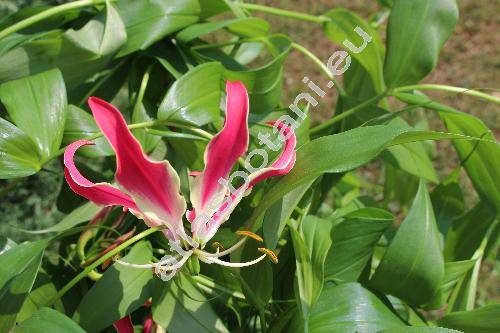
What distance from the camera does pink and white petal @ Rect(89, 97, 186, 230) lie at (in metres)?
0.44

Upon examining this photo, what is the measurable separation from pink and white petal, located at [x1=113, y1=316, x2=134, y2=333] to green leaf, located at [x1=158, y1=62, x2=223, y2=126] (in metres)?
0.19

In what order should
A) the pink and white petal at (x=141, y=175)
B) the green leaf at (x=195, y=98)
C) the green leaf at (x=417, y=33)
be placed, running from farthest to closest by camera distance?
the green leaf at (x=417, y=33) < the green leaf at (x=195, y=98) < the pink and white petal at (x=141, y=175)

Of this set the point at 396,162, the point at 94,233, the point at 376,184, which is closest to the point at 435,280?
the point at 396,162

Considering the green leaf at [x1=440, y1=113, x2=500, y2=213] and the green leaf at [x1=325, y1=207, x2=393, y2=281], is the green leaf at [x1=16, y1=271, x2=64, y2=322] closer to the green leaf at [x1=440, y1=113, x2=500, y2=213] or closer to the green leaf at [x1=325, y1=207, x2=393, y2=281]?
the green leaf at [x1=325, y1=207, x2=393, y2=281]

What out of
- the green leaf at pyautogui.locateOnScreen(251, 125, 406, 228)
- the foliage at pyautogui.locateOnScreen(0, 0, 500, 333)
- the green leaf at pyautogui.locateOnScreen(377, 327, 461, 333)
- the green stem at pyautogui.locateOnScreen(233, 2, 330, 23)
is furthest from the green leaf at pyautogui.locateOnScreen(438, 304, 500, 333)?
the green stem at pyautogui.locateOnScreen(233, 2, 330, 23)

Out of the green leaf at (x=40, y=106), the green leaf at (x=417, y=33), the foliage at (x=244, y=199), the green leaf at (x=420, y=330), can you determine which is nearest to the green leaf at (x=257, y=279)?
the foliage at (x=244, y=199)

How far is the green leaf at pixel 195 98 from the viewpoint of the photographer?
26.1 inches

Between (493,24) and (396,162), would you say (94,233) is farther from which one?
(493,24)

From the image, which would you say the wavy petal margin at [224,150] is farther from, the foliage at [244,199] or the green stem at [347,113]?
the green stem at [347,113]

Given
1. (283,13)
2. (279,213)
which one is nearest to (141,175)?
(279,213)

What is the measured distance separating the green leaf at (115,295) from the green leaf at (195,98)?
0.13 meters

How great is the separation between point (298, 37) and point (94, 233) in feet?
6.07

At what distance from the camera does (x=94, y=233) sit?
700 mm

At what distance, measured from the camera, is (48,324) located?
0.52 meters
